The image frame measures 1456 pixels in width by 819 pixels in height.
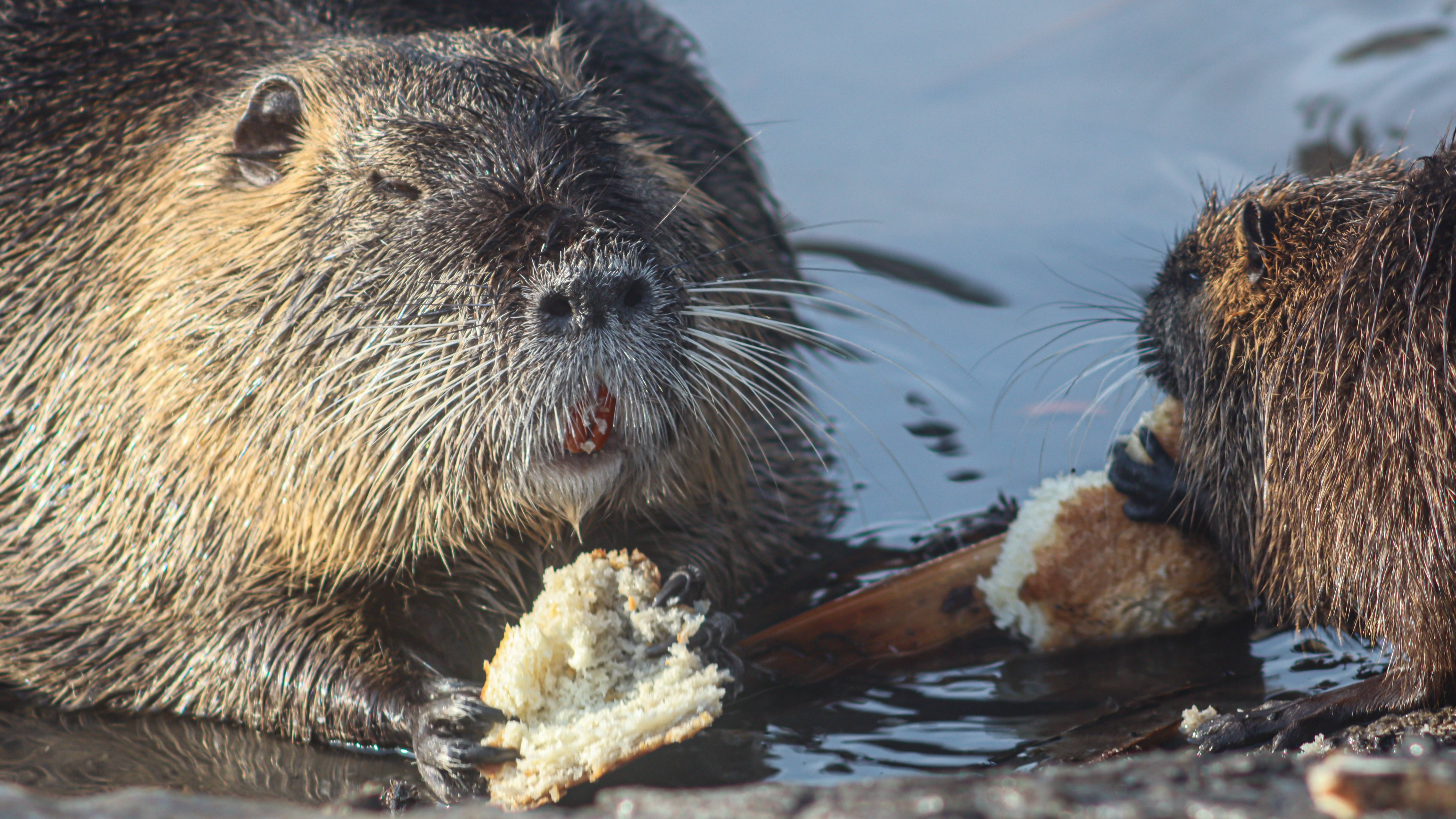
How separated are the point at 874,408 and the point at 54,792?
114 inches

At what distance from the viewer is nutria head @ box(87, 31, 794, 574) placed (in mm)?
2688

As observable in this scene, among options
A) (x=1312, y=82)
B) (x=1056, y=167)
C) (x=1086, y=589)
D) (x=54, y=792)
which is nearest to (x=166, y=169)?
(x=54, y=792)

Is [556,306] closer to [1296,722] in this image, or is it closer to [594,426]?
[594,426]

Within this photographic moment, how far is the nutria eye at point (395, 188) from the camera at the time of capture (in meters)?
2.93

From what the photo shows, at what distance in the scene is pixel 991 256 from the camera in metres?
6.18

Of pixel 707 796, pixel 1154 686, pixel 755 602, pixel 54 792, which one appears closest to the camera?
pixel 707 796

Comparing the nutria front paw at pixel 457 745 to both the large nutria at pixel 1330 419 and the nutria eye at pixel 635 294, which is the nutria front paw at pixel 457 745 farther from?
the large nutria at pixel 1330 419

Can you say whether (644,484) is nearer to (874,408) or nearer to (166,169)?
(166,169)

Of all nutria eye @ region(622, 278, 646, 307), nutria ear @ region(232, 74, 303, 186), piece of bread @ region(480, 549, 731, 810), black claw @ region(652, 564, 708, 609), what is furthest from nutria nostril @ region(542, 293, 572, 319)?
nutria ear @ region(232, 74, 303, 186)

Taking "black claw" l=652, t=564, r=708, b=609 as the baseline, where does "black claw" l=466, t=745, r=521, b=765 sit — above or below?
below

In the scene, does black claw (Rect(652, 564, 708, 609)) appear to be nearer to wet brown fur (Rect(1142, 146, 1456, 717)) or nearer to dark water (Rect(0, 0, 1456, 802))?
dark water (Rect(0, 0, 1456, 802))

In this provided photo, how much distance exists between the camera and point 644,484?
2.95m

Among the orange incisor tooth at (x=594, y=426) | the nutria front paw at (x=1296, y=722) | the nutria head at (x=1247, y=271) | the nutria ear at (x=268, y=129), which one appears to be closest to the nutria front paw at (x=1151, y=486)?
the nutria head at (x=1247, y=271)

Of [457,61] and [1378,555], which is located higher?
[457,61]
